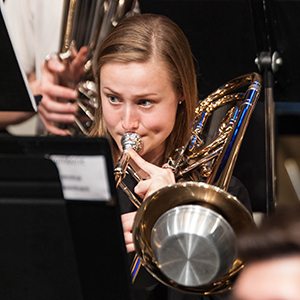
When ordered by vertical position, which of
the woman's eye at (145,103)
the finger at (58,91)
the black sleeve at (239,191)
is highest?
the finger at (58,91)

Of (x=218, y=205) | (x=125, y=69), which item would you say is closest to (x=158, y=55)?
(x=125, y=69)

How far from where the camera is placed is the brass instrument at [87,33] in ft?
2.81

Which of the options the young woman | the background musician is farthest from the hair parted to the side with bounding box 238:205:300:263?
the young woman

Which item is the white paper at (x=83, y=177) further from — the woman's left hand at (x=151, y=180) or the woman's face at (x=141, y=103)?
the woman's face at (x=141, y=103)

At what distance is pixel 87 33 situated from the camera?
89 cm

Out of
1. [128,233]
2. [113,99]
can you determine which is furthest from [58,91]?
[128,233]

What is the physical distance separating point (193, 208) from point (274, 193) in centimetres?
63

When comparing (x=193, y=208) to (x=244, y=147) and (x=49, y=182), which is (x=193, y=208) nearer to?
(x=49, y=182)

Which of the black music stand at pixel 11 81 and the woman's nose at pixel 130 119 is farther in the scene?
the woman's nose at pixel 130 119

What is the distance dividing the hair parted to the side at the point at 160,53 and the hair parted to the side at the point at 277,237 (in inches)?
19.5

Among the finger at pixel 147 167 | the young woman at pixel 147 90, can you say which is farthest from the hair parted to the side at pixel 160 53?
the finger at pixel 147 167

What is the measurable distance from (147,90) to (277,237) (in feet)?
1.77

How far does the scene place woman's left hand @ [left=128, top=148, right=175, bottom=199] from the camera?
691 millimetres

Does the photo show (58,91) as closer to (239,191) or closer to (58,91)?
(58,91)
